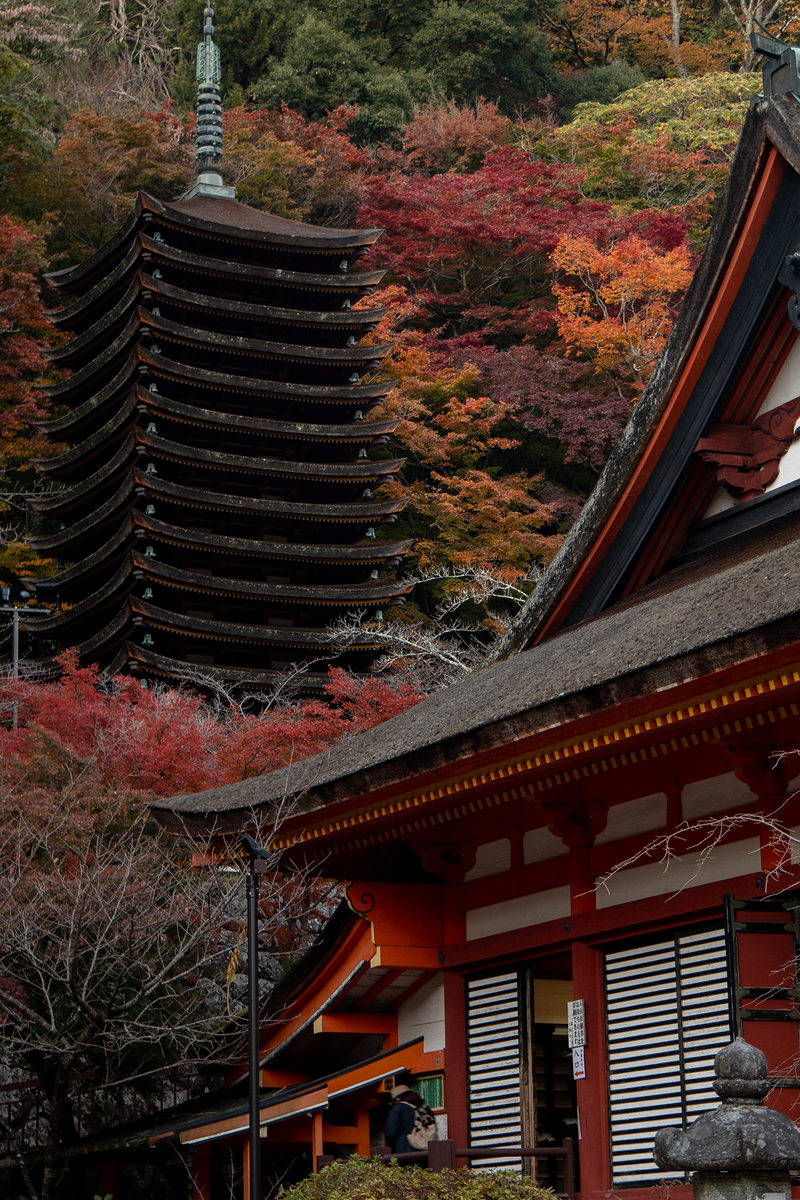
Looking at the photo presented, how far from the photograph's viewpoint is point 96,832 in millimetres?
12695

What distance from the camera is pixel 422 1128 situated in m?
8.58

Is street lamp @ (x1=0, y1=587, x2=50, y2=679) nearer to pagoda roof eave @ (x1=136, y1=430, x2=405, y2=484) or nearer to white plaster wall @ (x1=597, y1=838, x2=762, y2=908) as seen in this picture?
pagoda roof eave @ (x1=136, y1=430, x2=405, y2=484)

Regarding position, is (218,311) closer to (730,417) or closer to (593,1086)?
(730,417)

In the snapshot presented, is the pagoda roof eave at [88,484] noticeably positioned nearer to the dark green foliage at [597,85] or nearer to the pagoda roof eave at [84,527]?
Answer: the pagoda roof eave at [84,527]

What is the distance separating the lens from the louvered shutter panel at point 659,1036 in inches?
284

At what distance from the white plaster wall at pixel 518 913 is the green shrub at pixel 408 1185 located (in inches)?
65.3

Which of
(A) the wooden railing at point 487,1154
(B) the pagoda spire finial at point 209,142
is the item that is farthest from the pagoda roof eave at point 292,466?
(A) the wooden railing at point 487,1154

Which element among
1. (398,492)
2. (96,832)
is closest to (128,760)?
(96,832)

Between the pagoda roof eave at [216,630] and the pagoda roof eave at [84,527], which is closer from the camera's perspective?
the pagoda roof eave at [216,630]

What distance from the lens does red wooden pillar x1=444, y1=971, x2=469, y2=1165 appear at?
899 centimetres

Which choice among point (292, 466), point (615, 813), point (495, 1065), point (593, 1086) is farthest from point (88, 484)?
point (593, 1086)

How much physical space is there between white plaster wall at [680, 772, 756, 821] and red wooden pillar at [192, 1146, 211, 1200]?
4573 mm

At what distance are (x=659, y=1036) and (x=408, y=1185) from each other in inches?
60.6

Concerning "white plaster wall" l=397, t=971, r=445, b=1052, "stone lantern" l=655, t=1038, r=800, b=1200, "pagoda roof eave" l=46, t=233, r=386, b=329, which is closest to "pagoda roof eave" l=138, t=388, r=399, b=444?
"pagoda roof eave" l=46, t=233, r=386, b=329
